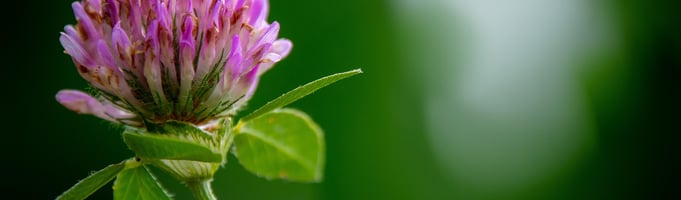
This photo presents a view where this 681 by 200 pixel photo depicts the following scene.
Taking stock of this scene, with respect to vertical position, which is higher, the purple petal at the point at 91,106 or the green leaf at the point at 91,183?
the purple petal at the point at 91,106

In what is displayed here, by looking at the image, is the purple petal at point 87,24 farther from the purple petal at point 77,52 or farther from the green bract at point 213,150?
the green bract at point 213,150

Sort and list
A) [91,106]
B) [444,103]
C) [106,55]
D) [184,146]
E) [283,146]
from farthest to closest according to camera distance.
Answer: [444,103], [283,146], [91,106], [106,55], [184,146]

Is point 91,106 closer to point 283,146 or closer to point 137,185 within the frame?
point 137,185

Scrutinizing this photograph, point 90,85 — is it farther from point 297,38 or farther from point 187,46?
point 297,38

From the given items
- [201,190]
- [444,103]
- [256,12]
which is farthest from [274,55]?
[444,103]

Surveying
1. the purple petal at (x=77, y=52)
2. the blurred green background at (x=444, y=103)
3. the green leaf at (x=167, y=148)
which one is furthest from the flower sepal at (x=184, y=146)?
the blurred green background at (x=444, y=103)

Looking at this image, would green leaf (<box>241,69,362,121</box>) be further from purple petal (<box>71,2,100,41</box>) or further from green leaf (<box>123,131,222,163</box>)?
purple petal (<box>71,2,100,41</box>)

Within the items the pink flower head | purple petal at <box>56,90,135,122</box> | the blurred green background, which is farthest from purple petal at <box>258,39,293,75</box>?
the blurred green background
